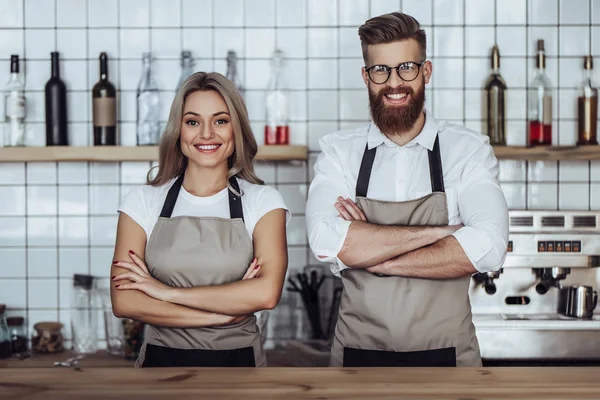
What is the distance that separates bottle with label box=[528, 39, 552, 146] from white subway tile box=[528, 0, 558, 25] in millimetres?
118

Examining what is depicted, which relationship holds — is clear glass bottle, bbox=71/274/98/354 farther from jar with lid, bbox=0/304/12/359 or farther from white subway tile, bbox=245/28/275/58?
white subway tile, bbox=245/28/275/58

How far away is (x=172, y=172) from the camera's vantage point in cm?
216

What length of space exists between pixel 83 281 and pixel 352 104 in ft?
4.02

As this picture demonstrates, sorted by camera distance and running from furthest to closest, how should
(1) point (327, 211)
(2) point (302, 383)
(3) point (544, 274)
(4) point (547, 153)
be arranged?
(4) point (547, 153) < (3) point (544, 274) < (1) point (327, 211) < (2) point (302, 383)

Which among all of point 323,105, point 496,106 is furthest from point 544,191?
point 323,105

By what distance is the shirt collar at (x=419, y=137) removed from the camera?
83.5 inches

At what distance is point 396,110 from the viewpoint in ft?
6.72

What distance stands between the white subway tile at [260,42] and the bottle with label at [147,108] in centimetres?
38

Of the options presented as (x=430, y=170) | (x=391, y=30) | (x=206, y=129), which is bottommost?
(x=430, y=170)

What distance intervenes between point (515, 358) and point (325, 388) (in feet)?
4.51

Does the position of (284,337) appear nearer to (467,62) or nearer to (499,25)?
(467,62)

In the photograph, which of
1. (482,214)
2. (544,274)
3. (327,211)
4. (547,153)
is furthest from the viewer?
(547,153)

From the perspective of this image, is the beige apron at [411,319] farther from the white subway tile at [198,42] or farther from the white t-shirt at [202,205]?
the white subway tile at [198,42]

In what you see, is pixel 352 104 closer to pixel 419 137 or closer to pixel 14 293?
pixel 419 137
